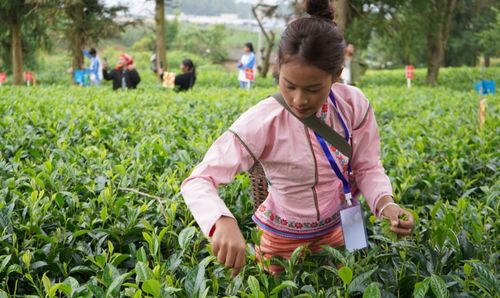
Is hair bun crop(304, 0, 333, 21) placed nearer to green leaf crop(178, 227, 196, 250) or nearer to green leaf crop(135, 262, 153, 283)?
green leaf crop(178, 227, 196, 250)

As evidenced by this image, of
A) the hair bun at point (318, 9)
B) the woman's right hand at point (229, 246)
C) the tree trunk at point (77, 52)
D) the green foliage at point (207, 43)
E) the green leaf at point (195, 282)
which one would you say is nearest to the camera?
the woman's right hand at point (229, 246)

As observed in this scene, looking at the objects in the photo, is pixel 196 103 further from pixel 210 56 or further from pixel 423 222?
pixel 210 56

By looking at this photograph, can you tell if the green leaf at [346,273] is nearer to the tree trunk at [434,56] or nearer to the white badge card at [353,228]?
the white badge card at [353,228]

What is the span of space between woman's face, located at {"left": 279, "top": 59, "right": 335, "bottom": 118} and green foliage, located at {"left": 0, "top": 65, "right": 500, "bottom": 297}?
0.49 m

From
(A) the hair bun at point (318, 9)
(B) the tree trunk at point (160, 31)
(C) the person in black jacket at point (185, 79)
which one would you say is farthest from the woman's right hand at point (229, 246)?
(B) the tree trunk at point (160, 31)

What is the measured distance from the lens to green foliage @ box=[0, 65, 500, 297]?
5.36ft

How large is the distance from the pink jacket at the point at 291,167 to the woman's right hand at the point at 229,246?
0.05 meters

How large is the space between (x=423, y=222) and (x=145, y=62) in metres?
35.0

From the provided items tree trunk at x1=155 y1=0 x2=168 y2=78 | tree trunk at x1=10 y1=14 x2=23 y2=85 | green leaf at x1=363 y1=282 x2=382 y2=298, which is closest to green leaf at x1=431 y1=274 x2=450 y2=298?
Answer: green leaf at x1=363 y1=282 x2=382 y2=298

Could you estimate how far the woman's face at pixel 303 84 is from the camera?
1573 mm

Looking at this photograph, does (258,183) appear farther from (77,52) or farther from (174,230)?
(77,52)

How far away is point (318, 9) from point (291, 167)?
0.57 meters

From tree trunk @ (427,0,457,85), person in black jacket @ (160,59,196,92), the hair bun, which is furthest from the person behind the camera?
tree trunk @ (427,0,457,85)

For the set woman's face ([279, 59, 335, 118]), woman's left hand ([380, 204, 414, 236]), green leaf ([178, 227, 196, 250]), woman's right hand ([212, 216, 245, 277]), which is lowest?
green leaf ([178, 227, 196, 250])
